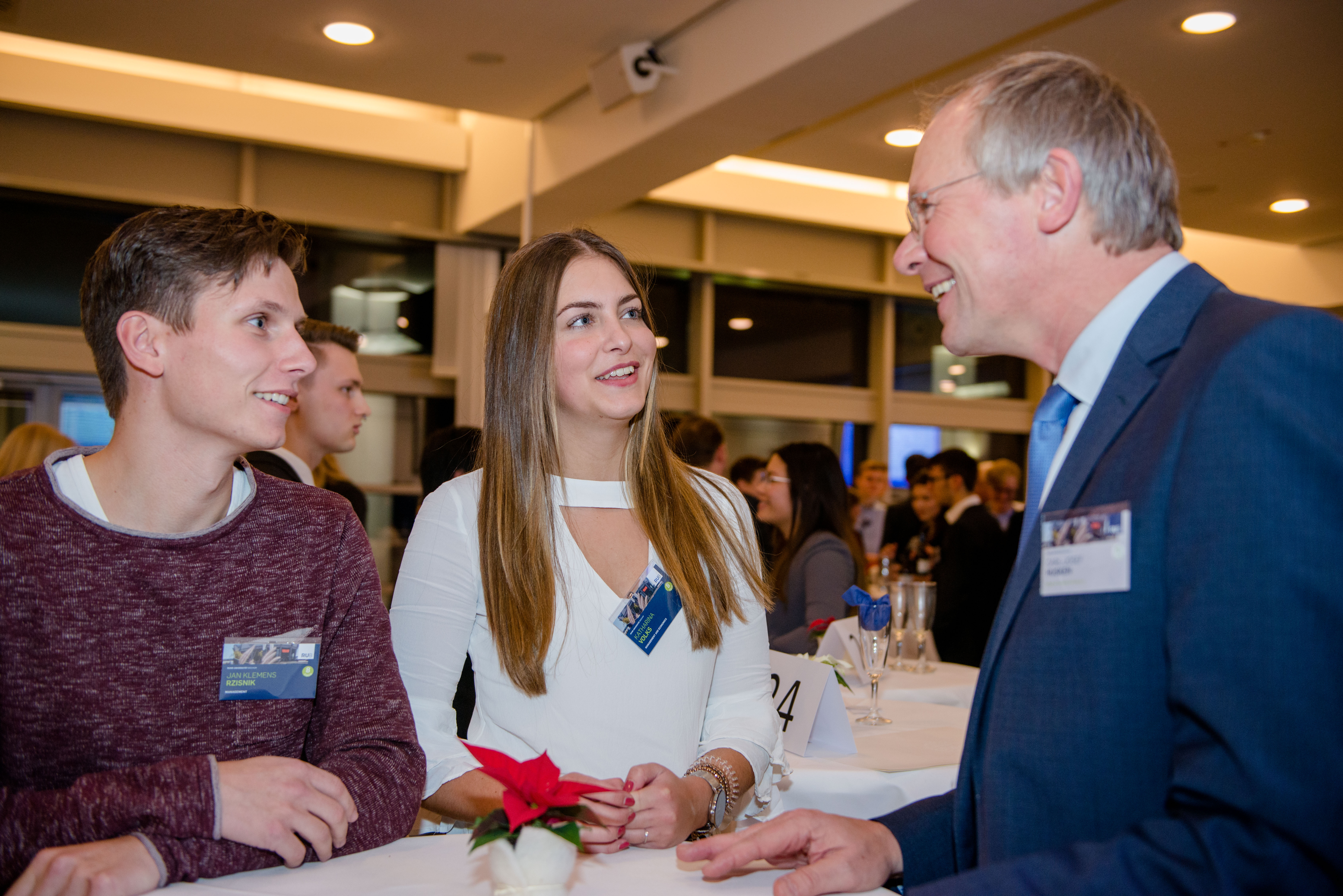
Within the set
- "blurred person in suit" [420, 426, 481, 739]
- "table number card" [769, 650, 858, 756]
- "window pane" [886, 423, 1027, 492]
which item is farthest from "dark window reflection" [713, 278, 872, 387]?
"table number card" [769, 650, 858, 756]

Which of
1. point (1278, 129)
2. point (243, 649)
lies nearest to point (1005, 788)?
point (243, 649)

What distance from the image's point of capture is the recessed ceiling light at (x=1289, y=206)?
7.07 m

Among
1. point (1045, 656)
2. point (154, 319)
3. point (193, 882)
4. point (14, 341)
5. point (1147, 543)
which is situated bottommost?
point (193, 882)

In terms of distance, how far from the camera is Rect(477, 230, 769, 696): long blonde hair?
1.65 metres

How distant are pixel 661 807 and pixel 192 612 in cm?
71

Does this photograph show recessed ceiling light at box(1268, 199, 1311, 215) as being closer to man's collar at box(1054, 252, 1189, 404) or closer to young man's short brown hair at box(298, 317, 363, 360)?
young man's short brown hair at box(298, 317, 363, 360)

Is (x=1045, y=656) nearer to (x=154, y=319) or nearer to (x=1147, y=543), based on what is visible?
(x=1147, y=543)

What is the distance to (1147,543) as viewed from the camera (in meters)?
0.90

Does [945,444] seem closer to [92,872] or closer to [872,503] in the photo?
[872,503]

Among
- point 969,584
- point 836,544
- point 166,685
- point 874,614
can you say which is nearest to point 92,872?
point 166,685

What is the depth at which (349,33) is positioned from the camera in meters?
4.80

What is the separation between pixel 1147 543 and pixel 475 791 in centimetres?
106

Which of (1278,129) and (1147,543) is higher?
(1278,129)

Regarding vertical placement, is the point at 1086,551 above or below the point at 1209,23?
below
